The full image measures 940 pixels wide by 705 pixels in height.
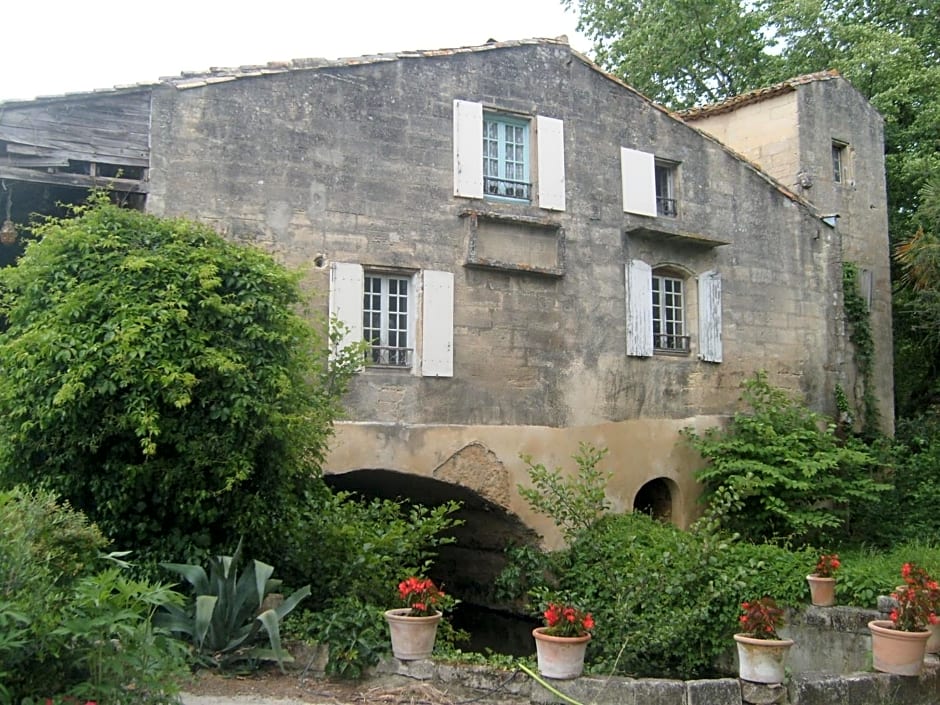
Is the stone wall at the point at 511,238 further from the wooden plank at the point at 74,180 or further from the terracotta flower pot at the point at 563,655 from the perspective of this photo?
the terracotta flower pot at the point at 563,655

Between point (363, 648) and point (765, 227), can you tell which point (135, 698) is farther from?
point (765, 227)

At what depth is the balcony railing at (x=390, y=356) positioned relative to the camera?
39.2ft

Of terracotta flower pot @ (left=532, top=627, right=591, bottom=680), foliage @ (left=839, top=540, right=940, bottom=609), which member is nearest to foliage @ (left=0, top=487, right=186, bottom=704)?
terracotta flower pot @ (left=532, top=627, right=591, bottom=680)

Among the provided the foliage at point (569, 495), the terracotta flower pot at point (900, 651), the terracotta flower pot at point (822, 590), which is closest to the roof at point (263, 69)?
the foliage at point (569, 495)

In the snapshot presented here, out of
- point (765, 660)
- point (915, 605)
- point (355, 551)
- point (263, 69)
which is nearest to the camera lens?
point (765, 660)

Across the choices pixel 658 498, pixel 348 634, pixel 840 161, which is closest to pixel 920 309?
pixel 840 161

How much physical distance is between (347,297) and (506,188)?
9.53 ft

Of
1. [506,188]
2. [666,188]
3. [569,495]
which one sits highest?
[666,188]

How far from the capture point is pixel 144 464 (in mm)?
7984

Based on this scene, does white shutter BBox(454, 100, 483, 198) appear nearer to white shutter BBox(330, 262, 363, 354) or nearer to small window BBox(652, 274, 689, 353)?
white shutter BBox(330, 262, 363, 354)

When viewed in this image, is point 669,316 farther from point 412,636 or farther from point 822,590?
point 412,636

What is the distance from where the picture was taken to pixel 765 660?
7.17 m

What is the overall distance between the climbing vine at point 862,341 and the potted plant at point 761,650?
988 cm

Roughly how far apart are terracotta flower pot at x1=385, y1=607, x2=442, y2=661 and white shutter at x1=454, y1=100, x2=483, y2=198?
6495mm
